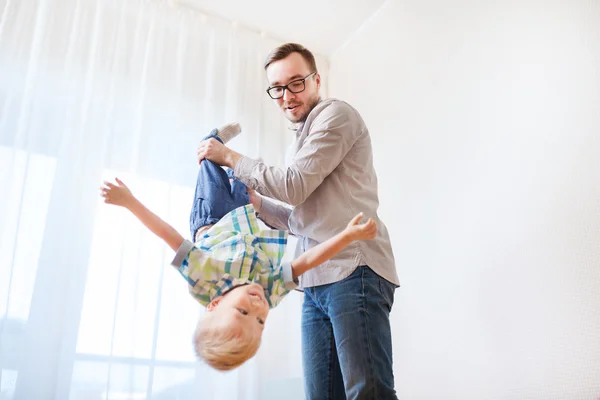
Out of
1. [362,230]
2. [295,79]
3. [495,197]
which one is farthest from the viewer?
[495,197]

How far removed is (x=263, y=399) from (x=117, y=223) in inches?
40.0

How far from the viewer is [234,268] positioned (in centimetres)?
134

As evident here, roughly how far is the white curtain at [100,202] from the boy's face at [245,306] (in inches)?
42.2

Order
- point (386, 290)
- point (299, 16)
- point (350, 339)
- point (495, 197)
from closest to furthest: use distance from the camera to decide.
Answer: point (350, 339), point (386, 290), point (495, 197), point (299, 16)

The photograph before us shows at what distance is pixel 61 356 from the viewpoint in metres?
2.05

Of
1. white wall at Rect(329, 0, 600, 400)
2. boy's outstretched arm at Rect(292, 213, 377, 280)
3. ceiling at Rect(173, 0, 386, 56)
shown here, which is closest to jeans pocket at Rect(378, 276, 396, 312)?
boy's outstretched arm at Rect(292, 213, 377, 280)

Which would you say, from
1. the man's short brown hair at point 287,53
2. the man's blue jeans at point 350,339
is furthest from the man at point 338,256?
the man's short brown hair at point 287,53

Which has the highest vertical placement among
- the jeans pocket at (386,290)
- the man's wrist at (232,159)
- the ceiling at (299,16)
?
the ceiling at (299,16)

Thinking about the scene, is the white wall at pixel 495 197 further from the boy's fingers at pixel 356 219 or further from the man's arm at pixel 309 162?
the boy's fingers at pixel 356 219

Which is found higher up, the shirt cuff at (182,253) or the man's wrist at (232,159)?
the man's wrist at (232,159)

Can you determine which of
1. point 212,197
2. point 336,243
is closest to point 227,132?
point 212,197

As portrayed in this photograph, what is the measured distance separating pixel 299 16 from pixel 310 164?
1.78 metres

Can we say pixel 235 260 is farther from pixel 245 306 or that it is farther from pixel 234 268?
pixel 245 306

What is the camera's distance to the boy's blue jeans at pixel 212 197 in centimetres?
155
